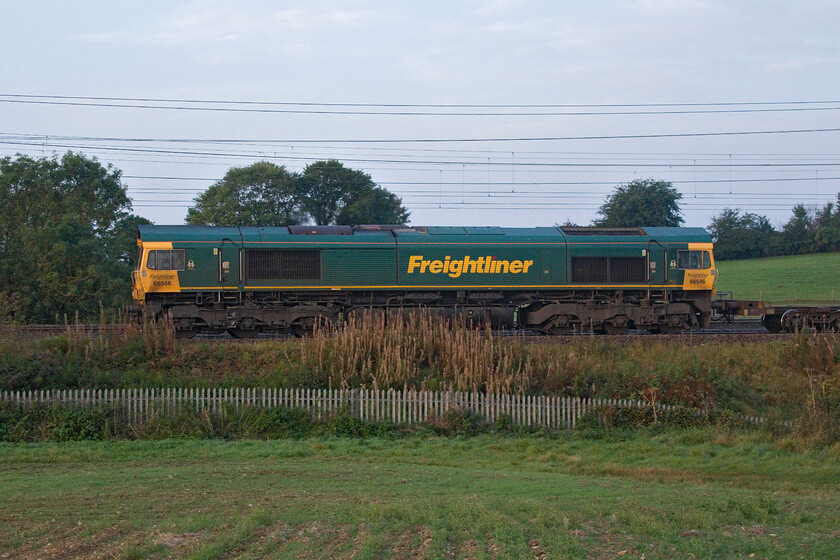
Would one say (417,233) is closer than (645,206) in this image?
Yes

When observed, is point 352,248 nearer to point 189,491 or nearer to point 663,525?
point 189,491

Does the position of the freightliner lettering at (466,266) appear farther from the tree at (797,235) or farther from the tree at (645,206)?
the tree at (797,235)

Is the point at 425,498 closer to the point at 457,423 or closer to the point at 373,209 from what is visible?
the point at 457,423

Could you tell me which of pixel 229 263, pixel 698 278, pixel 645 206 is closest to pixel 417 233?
pixel 229 263

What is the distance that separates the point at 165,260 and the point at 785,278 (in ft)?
169

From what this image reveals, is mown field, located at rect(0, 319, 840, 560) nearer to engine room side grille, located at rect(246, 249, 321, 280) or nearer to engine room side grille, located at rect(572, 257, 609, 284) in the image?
engine room side grille, located at rect(246, 249, 321, 280)

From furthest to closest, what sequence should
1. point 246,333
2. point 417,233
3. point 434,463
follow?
point 417,233
point 246,333
point 434,463

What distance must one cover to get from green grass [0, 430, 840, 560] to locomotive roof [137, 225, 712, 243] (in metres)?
11.1

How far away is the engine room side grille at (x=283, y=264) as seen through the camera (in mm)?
24719

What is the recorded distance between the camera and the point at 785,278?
198 ft

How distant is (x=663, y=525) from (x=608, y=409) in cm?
831

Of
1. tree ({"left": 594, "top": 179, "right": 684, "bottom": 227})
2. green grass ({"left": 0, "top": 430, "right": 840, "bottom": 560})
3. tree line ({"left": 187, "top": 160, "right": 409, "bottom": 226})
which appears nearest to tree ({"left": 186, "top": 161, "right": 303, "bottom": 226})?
tree line ({"left": 187, "top": 160, "right": 409, "bottom": 226})

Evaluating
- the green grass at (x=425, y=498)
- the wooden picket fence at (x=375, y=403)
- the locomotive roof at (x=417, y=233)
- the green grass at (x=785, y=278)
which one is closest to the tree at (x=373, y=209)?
the green grass at (x=785, y=278)

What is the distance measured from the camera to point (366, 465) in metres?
12.9
